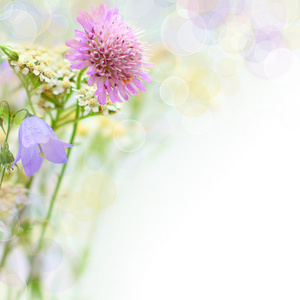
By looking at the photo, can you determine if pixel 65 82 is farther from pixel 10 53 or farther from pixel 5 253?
pixel 5 253

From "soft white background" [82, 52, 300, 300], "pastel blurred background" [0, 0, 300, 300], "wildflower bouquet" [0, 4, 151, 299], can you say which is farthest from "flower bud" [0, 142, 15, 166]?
"soft white background" [82, 52, 300, 300]

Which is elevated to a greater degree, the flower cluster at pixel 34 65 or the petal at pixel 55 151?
the flower cluster at pixel 34 65

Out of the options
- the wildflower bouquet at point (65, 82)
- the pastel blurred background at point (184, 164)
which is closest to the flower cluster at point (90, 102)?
the wildflower bouquet at point (65, 82)

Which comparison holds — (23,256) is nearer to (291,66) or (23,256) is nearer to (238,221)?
(238,221)

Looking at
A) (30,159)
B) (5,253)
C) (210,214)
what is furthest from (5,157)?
(210,214)

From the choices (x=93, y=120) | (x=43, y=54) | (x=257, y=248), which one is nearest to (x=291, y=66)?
(x=257, y=248)

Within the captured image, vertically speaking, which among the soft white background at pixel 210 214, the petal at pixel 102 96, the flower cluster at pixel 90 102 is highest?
the petal at pixel 102 96

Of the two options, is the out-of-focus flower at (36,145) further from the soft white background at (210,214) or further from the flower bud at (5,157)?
the soft white background at (210,214)
